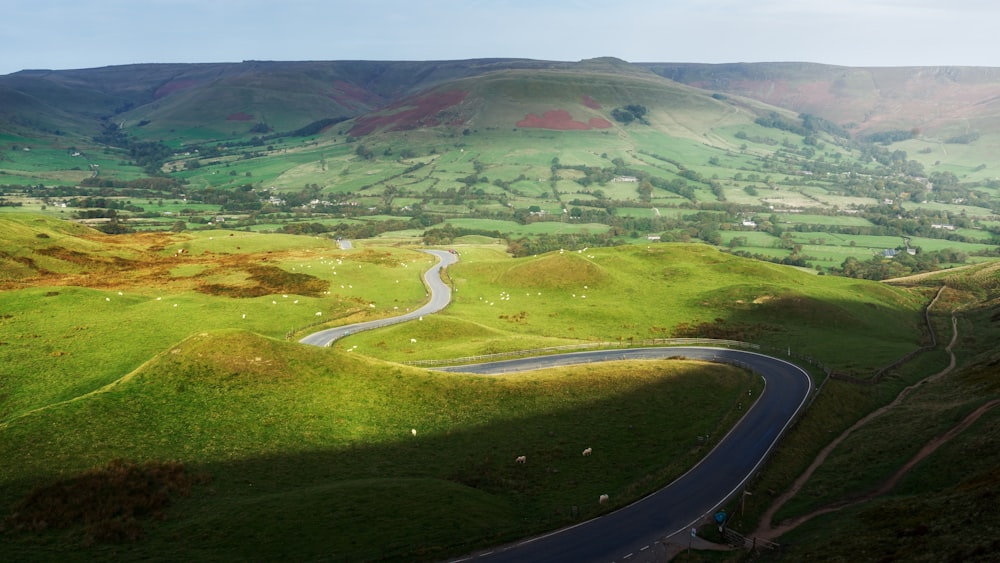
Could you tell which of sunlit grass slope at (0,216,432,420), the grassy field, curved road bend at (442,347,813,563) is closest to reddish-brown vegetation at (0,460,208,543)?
the grassy field

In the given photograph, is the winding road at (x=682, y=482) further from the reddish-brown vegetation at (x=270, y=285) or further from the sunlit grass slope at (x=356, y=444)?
the reddish-brown vegetation at (x=270, y=285)

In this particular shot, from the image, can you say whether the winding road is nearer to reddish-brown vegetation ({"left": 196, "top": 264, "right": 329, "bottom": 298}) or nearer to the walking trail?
the walking trail

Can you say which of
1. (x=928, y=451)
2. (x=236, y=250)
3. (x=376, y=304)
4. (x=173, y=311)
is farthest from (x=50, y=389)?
(x=236, y=250)

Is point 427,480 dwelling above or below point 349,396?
below

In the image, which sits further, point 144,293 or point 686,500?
point 144,293

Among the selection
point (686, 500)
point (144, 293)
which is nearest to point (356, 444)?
point (686, 500)

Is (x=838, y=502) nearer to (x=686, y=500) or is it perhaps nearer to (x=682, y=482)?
(x=686, y=500)

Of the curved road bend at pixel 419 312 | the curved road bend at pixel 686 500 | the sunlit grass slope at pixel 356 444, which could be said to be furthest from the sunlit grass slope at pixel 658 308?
the sunlit grass slope at pixel 356 444

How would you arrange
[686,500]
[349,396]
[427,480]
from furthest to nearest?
[349,396] → [427,480] → [686,500]
